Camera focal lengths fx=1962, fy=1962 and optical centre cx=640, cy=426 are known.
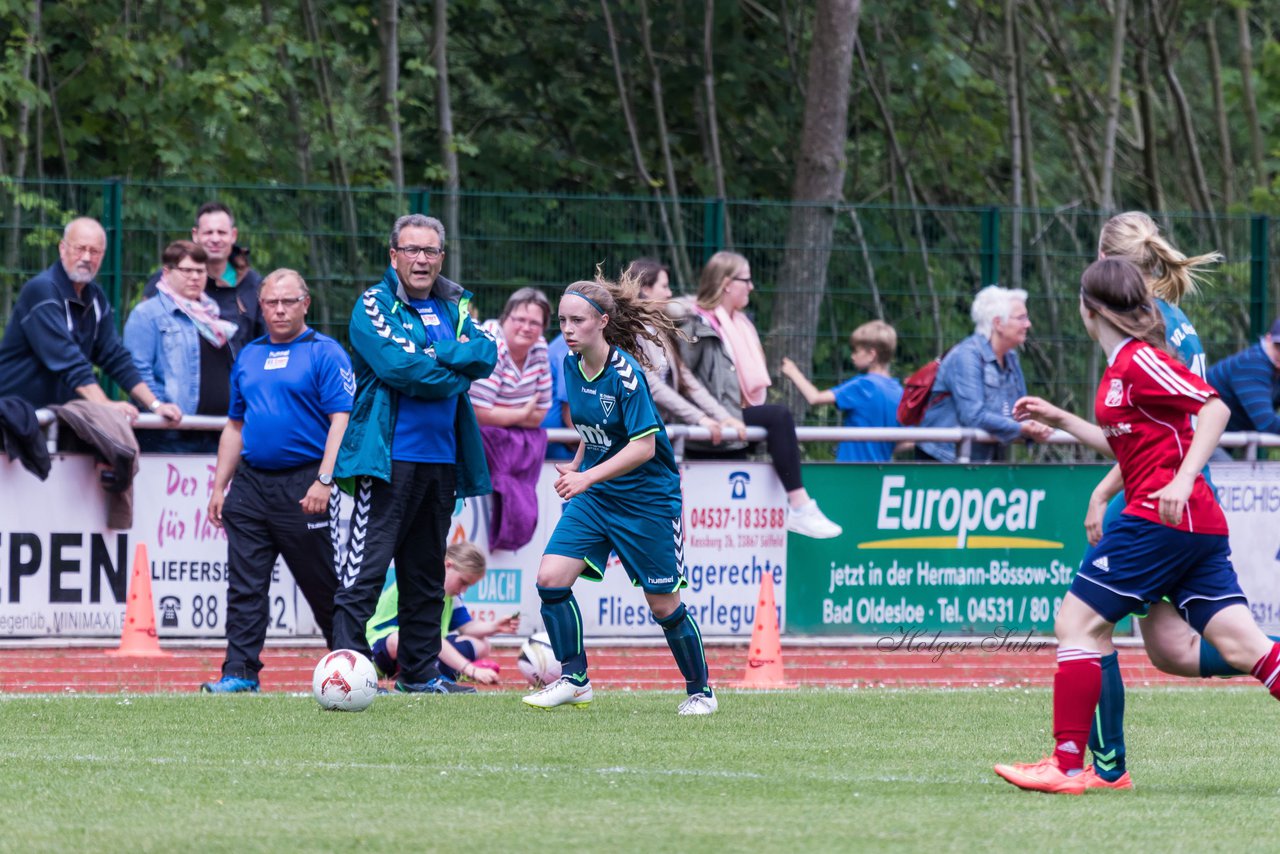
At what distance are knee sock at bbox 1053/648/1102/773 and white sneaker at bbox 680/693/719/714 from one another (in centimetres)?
254

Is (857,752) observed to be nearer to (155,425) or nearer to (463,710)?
(463,710)

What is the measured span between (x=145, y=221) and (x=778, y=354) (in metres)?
4.40

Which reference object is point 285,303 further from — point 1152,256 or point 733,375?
point 1152,256

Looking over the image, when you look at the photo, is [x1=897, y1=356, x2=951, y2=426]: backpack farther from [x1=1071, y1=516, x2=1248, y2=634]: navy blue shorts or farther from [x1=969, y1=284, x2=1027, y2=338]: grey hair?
[x1=1071, y1=516, x2=1248, y2=634]: navy blue shorts

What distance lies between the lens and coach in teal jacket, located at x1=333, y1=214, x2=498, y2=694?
30.0ft

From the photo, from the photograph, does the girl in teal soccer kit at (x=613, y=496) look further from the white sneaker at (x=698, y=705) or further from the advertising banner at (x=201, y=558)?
the advertising banner at (x=201, y=558)

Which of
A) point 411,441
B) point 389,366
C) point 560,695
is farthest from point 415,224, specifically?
point 560,695

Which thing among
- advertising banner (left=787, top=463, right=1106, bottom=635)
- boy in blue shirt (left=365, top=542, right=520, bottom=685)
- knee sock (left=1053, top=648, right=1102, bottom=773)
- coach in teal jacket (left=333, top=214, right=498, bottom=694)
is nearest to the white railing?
advertising banner (left=787, top=463, right=1106, bottom=635)

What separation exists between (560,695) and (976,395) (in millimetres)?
4677

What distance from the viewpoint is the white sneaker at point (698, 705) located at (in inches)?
337

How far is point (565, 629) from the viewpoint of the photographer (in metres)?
8.70

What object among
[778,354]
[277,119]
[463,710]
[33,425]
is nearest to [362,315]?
[463,710]

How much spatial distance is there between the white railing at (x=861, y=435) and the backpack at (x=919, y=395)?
0.29 metres

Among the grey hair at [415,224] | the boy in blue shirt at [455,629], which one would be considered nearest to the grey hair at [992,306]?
the boy in blue shirt at [455,629]
